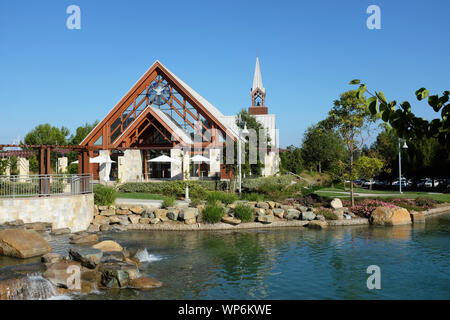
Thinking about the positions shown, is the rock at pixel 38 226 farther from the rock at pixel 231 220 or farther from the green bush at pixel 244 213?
the green bush at pixel 244 213

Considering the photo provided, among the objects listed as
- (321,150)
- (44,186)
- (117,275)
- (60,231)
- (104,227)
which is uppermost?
(321,150)

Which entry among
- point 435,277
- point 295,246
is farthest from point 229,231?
point 435,277

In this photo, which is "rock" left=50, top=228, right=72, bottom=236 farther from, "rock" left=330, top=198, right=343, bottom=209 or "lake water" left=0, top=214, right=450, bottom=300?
"rock" left=330, top=198, right=343, bottom=209

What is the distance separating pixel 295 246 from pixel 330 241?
1944 mm

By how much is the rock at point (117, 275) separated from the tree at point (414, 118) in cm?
934

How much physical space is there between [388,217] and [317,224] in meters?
4.16

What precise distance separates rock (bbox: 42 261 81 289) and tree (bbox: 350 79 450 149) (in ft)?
32.4

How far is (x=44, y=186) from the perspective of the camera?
19.2m

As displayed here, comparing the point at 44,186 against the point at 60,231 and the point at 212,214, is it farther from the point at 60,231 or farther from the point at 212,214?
the point at 212,214

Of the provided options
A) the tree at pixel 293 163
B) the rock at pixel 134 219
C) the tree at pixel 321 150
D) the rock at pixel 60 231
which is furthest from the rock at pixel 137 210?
the tree at pixel 321 150

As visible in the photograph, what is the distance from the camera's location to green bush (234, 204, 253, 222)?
21.0m

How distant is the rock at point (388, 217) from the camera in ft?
69.4

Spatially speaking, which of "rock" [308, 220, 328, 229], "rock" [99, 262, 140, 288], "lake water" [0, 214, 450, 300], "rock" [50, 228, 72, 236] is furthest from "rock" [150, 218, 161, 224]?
"rock" [99, 262, 140, 288]

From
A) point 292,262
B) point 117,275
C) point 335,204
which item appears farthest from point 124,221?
point 335,204
